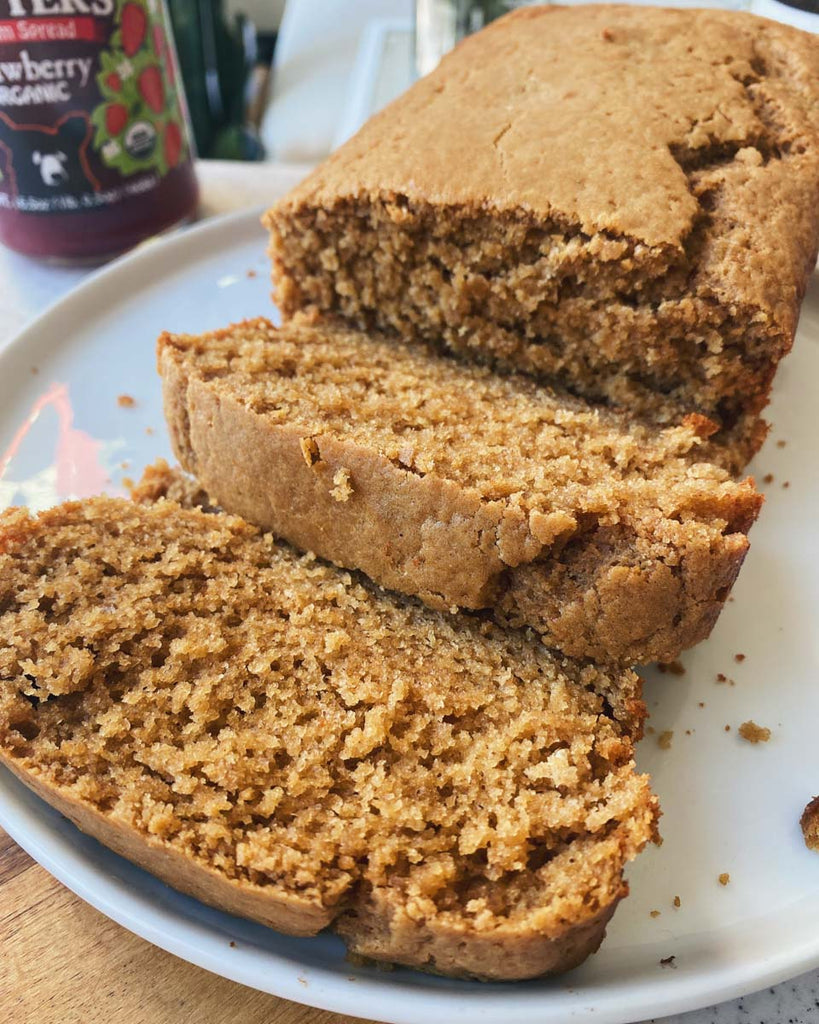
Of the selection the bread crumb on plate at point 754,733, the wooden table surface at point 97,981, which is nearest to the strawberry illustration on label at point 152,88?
the wooden table surface at point 97,981

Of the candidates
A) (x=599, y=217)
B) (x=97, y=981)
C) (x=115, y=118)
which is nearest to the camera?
(x=97, y=981)

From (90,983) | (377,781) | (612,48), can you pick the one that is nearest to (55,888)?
(90,983)

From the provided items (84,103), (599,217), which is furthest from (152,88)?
(599,217)

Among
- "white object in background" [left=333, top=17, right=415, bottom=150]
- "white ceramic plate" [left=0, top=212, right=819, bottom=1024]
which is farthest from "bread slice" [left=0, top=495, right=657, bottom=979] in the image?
"white object in background" [left=333, top=17, right=415, bottom=150]

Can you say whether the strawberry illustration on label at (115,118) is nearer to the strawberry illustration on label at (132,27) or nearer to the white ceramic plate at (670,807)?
the strawberry illustration on label at (132,27)

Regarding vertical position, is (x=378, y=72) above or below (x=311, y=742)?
above

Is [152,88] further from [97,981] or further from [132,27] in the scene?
[97,981]
